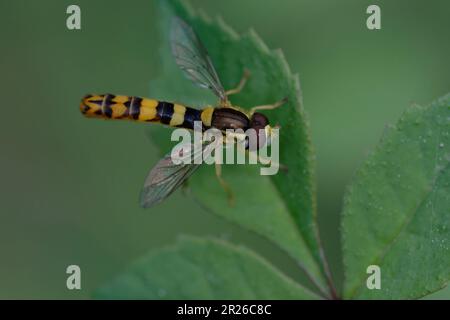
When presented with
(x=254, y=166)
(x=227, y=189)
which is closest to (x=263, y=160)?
(x=254, y=166)

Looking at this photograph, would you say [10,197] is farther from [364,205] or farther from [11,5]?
[364,205]

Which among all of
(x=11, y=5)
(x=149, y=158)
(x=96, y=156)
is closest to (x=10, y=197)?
(x=96, y=156)

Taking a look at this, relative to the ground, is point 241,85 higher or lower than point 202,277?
higher

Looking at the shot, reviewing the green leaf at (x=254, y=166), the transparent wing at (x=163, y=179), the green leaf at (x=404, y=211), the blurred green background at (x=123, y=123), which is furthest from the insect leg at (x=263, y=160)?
the blurred green background at (x=123, y=123)

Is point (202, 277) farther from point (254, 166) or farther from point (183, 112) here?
point (183, 112)

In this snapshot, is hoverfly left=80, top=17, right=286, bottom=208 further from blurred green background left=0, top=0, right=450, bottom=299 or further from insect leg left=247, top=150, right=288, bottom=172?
blurred green background left=0, top=0, right=450, bottom=299

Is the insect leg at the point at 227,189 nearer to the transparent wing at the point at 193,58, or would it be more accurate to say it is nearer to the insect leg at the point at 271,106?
the insect leg at the point at 271,106
